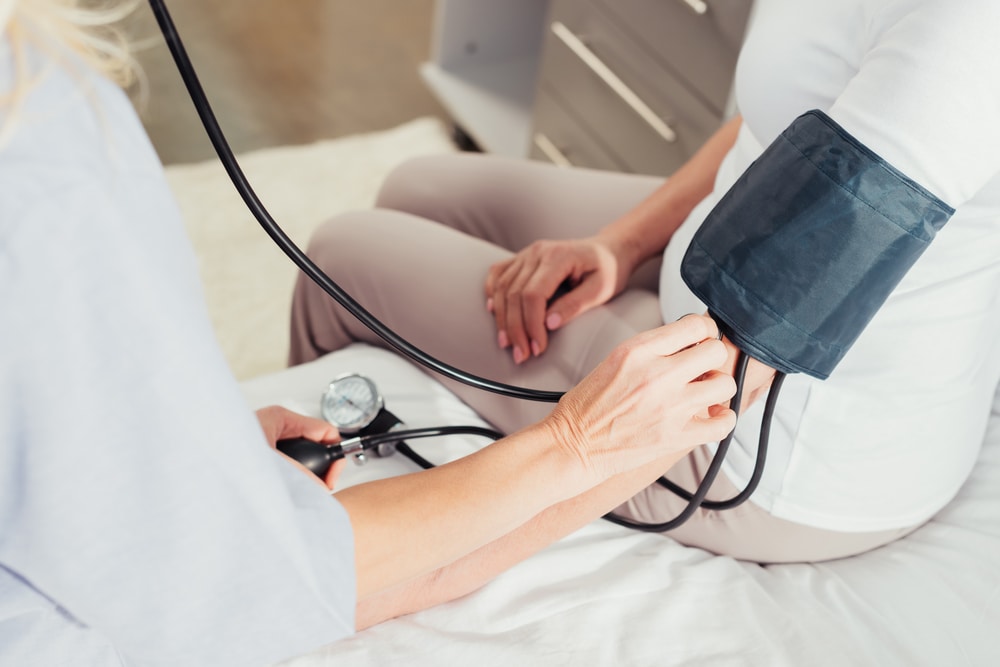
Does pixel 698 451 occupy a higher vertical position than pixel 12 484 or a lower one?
lower

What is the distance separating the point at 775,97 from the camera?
2.60 ft

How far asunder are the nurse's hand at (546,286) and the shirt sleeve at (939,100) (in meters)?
0.40

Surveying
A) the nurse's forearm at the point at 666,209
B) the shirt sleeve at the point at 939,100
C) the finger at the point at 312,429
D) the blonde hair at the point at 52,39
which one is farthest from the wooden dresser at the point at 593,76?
the blonde hair at the point at 52,39

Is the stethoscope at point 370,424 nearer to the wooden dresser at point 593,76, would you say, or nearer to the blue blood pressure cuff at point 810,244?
the blue blood pressure cuff at point 810,244

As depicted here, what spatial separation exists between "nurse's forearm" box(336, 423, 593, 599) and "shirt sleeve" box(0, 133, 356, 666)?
3 cm

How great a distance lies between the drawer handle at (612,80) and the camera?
5.32ft

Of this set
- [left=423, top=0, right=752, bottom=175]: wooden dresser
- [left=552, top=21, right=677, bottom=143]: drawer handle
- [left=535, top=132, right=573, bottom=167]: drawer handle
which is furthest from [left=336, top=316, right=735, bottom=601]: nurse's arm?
[left=535, top=132, right=573, bottom=167]: drawer handle

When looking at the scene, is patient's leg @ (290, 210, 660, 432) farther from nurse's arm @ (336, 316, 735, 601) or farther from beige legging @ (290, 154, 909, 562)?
nurse's arm @ (336, 316, 735, 601)

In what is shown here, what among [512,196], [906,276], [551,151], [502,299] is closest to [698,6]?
[512,196]

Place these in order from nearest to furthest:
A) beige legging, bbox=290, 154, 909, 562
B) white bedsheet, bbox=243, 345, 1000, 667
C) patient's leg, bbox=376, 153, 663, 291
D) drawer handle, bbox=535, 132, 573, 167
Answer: white bedsheet, bbox=243, 345, 1000, 667 → beige legging, bbox=290, 154, 909, 562 → patient's leg, bbox=376, 153, 663, 291 → drawer handle, bbox=535, 132, 573, 167

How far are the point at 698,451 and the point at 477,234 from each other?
51 cm

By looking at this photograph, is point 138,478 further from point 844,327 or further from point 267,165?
point 267,165

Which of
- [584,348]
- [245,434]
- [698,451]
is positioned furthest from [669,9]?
[245,434]

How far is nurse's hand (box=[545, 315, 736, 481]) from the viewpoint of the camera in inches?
26.8
